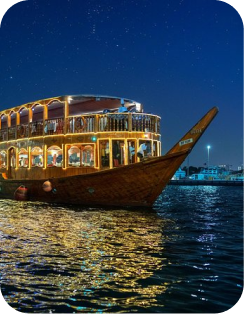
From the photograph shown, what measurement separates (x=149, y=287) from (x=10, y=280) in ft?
7.31

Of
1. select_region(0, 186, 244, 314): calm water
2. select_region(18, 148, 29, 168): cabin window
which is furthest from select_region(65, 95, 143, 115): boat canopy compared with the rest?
select_region(0, 186, 244, 314): calm water

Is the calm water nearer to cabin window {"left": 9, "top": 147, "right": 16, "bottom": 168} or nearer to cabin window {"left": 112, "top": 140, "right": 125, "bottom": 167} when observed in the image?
cabin window {"left": 112, "top": 140, "right": 125, "bottom": 167}

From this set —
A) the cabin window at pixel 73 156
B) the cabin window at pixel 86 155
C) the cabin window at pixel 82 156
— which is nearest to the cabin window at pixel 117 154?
the cabin window at pixel 82 156

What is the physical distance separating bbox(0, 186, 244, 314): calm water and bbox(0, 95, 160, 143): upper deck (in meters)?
5.61

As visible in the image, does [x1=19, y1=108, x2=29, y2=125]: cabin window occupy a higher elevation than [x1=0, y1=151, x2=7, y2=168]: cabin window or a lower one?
higher

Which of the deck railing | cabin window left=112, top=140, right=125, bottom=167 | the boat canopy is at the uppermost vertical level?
the boat canopy

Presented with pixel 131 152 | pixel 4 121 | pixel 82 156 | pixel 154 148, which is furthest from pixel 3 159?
pixel 154 148

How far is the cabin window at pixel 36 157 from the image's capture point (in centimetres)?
1959

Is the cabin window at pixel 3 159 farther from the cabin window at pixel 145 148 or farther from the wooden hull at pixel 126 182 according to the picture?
the cabin window at pixel 145 148

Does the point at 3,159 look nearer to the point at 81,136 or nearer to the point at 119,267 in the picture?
the point at 81,136

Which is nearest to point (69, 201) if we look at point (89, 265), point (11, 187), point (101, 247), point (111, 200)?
point (111, 200)

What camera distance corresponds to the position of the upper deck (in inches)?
630

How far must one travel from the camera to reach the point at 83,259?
7.24m

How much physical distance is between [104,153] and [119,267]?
33.4ft
